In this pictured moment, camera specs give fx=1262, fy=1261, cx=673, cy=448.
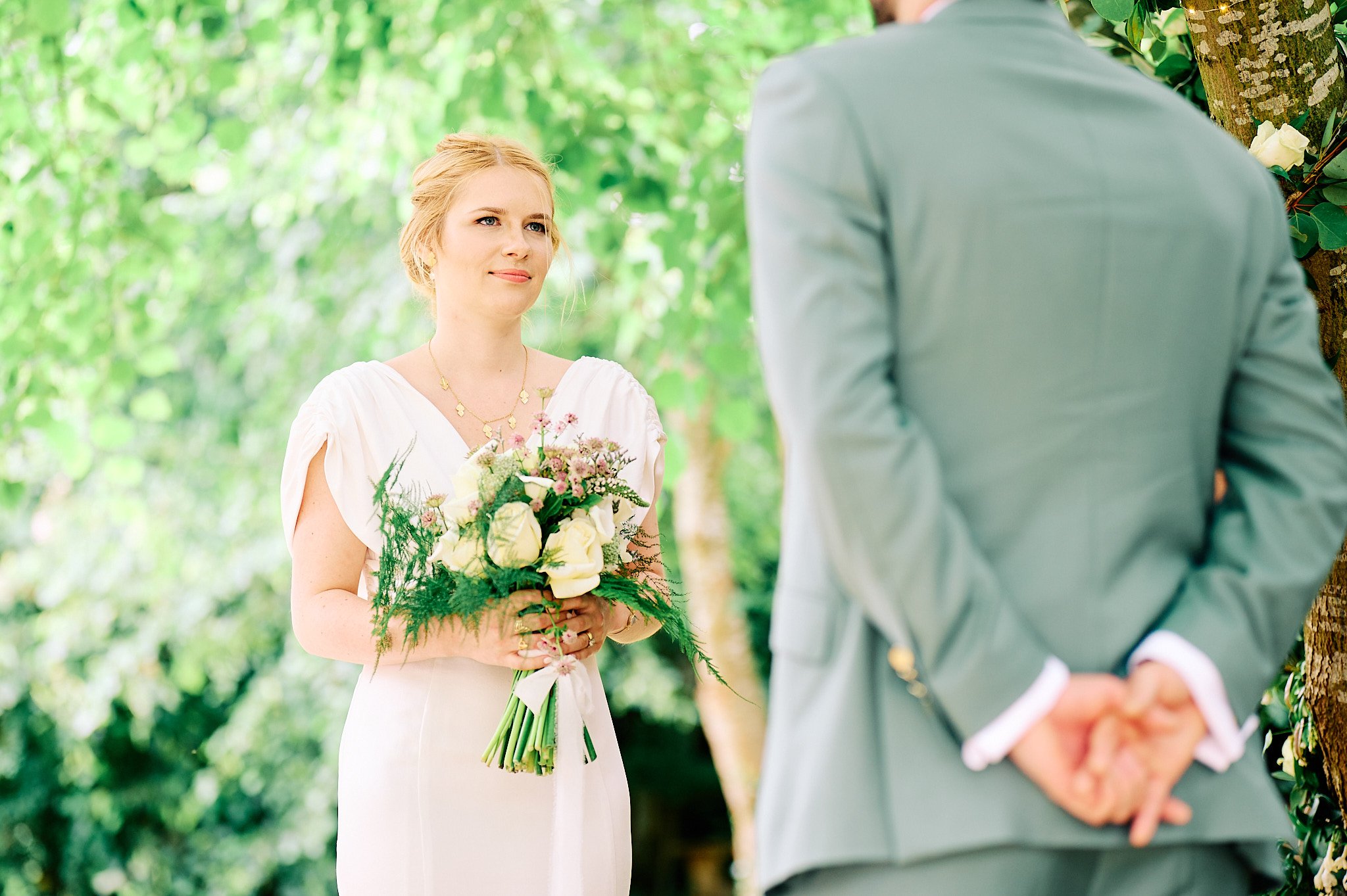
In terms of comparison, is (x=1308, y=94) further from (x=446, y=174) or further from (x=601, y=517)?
(x=446, y=174)

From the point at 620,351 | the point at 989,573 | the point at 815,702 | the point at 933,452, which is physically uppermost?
the point at 933,452

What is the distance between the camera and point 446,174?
8.54 ft

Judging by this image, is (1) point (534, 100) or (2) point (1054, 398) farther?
(1) point (534, 100)

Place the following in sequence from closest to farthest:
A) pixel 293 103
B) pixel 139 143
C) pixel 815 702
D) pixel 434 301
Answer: pixel 815 702
pixel 434 301
pixel 139 143
pixel 293 103

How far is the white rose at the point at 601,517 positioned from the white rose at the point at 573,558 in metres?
0.01

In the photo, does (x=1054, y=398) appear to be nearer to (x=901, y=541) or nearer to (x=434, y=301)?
(x=901, y=541)

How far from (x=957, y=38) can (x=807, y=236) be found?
0.30 m

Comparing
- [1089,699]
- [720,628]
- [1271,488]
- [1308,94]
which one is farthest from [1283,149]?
[720,628]

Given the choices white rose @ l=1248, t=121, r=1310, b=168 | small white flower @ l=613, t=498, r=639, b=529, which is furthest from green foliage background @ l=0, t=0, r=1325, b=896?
small white flower @ l=613, t=498, r=639, b=529

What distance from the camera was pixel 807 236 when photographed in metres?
1.25

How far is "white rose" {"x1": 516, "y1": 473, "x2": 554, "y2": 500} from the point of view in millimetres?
2109

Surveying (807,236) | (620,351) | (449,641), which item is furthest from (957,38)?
(620,351)

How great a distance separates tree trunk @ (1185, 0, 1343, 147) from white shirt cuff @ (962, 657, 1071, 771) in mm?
1383

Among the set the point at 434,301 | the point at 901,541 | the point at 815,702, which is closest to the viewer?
the point at 901,541
